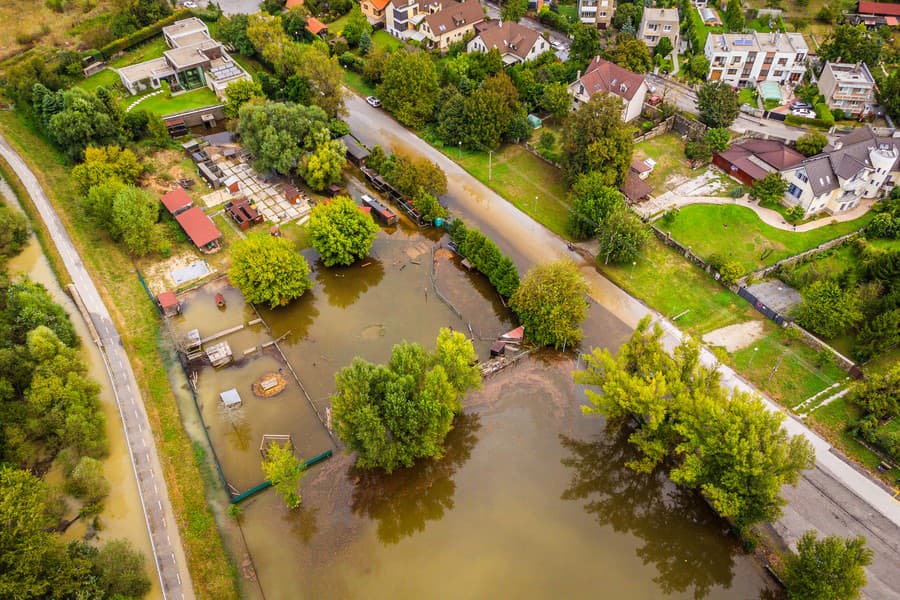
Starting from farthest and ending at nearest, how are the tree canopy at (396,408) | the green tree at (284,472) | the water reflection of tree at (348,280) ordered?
the water reflection of tree at (348,280)
the tree canopy at (396,408)
the green tree at (284,472)

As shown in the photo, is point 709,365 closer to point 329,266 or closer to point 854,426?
point 854,426

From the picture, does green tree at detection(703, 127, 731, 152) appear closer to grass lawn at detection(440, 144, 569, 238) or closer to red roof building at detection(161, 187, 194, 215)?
grass lawn at detection(440, 144, 569, 238)

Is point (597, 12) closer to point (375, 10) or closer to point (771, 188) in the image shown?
point (375, 10)

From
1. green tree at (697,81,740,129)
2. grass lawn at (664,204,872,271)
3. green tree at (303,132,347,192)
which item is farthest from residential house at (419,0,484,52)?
grass lawn at (664,204,872,271)

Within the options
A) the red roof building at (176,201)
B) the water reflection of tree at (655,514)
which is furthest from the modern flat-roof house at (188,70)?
the water reflection of tree at (655,514)

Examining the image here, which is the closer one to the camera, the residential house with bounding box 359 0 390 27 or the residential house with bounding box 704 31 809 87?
the residential house with bounding box 704 31 809 87

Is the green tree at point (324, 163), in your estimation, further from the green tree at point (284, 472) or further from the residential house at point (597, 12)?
the residential house at point (597, 12)

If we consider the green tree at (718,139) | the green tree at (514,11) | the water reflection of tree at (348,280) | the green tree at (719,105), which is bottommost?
the water reflection of tree at (348,280)

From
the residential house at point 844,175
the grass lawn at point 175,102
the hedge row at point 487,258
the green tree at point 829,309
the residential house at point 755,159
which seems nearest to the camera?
the green tree at point 829,309
